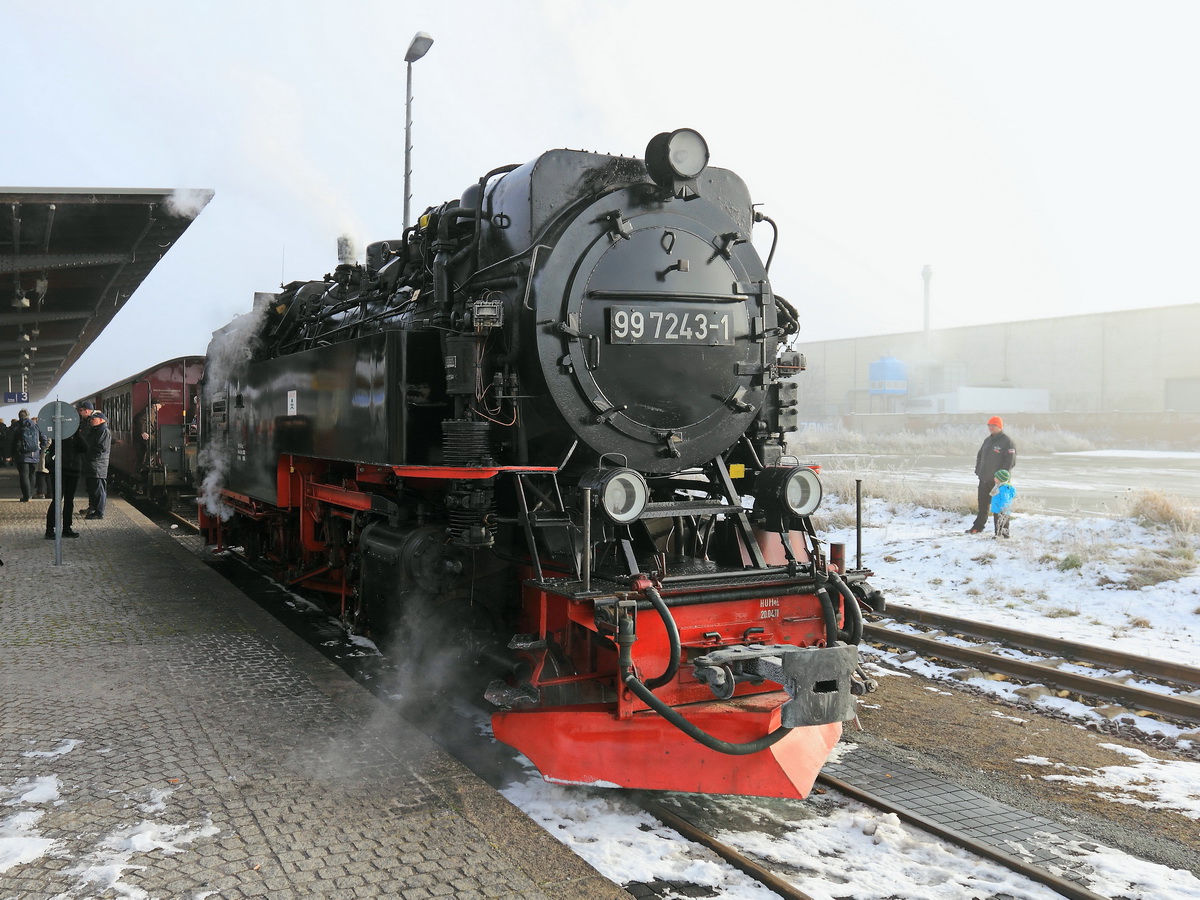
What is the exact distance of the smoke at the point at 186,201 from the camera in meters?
9.66

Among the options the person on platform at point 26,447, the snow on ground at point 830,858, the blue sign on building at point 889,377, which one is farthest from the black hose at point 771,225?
the blue sign on building at point 889,377

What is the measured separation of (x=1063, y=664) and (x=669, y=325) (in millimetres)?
3578

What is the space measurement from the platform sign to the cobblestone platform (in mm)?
3310

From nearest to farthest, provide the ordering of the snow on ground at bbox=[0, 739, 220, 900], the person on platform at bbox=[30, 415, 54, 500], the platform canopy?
the snow on ground at bbox=[0, 739, 220, 900] < the platform canopy < the person on platform at bbox=[30, 415, 54, 500]

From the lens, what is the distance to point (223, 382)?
31.0 feet

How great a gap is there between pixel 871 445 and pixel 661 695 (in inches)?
1035

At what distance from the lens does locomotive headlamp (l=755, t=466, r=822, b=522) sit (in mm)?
4793

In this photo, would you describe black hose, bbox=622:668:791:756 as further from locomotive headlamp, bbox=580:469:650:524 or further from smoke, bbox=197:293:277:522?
smoke, bbox=197:293:277:522

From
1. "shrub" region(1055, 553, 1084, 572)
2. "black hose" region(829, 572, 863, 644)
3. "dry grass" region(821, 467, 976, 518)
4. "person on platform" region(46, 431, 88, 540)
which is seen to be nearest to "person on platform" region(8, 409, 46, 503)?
"person on platform" region(46, 431, 88, 540)

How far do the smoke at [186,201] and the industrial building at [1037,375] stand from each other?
94.1 ft

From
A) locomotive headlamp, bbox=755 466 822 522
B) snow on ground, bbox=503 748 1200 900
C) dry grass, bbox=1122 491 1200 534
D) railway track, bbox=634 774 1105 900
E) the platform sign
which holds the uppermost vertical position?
the platform sign

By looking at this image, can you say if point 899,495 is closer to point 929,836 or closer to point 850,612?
→ point 850,612

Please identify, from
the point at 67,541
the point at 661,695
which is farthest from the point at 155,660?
the point at 67,541

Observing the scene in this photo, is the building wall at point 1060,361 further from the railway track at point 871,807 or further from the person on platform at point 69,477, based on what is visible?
the railway track at point 871,807
